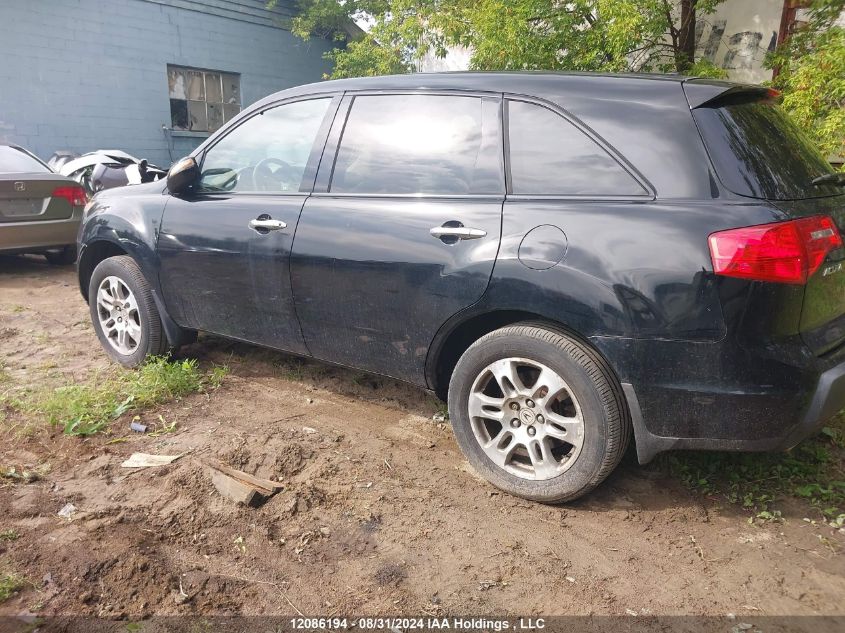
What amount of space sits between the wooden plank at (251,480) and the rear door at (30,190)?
18.2 ft

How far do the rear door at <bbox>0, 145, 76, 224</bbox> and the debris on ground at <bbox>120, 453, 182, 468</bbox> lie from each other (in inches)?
206

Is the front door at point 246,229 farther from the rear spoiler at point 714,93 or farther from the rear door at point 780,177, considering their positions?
the rear door at point 780,177

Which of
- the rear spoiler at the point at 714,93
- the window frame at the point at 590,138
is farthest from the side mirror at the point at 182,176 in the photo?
the rear spoiler at the point at 714,93

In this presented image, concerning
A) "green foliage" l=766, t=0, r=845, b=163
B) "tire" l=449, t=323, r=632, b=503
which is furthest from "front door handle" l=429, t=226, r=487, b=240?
"green foliage" l=766, t=0, r=845, b=163

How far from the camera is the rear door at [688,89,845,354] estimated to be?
2.52 m

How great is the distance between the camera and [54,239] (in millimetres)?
7617

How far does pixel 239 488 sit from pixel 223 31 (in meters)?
13.5

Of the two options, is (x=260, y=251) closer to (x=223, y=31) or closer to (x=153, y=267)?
(x=153, y=267)

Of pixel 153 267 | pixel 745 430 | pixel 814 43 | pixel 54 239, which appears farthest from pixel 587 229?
pixel 54 239

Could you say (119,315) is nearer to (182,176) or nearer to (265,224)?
(182,176)

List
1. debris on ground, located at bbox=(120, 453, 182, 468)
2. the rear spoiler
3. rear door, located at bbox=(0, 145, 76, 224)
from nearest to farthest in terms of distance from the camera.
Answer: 1. the rear spoiler
2. debris on ground, located at bbox=(120, 453, 182, 468)
3. rear door, located at bbox=(0, 145, 76, 224)

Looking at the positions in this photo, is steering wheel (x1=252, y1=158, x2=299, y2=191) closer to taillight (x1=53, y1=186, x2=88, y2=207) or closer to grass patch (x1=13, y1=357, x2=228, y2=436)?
grass patch (x1=13, y1=357, x2=228, y2=436)

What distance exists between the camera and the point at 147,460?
3.34 meters

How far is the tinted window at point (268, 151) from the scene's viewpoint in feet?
12.1
